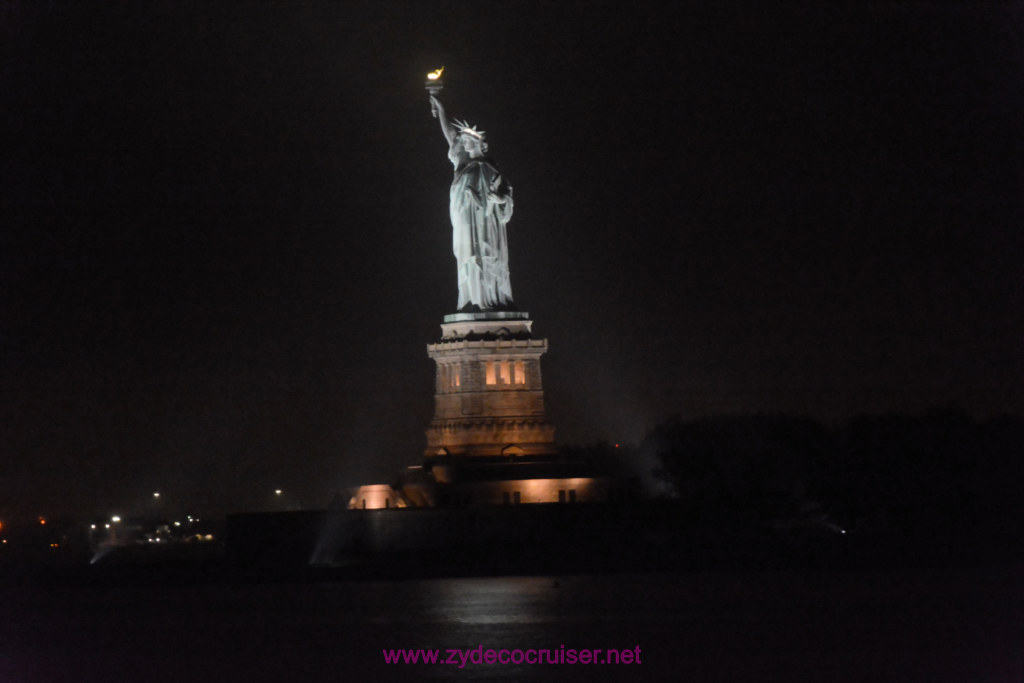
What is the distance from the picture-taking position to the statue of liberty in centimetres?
6303

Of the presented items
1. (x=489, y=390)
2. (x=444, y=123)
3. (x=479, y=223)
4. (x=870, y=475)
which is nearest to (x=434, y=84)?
(x=444, y=123)

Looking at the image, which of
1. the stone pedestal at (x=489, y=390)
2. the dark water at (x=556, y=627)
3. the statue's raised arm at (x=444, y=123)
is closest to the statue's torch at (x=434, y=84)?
the statue's raised arm at (x=444, y=123)

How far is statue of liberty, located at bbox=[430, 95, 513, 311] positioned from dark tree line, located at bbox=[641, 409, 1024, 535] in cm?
850

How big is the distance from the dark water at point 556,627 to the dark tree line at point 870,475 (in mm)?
7024

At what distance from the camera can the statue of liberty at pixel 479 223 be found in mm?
63031

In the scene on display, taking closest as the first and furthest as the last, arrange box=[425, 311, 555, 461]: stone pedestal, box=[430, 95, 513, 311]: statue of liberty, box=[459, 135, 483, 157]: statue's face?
1. box=[425, 311, 555, 461]: stone pedestal
2. box=[430, 95, 513, 311]: statue of liberty
3. box=[459, 135, 483, 157]: statue's face

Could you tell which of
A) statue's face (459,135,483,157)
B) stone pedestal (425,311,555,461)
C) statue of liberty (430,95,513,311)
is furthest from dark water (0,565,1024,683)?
statue's face (459,135,483,157)

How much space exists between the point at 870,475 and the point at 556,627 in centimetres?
2447

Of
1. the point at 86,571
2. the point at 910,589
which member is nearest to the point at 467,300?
the point at 86,571

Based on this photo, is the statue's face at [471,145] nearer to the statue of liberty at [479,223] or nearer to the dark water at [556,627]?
the statue of liberty at [479,223]

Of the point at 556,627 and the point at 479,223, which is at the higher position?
the point at 479,223

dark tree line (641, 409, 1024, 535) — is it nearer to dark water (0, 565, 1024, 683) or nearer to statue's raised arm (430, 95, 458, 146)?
dark water (0, 565, 1024, 683)

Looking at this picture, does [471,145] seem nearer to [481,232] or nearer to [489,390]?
[481,232]

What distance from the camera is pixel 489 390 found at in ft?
201
